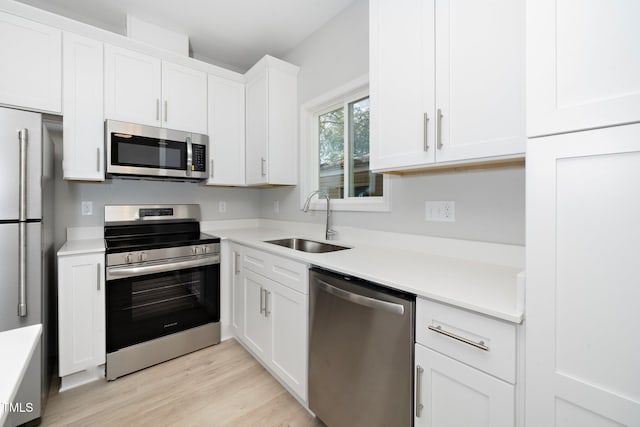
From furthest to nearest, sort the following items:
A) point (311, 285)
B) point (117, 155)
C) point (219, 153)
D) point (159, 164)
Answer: point (219, 153) < point (159, 164) < point (117, 155) < point (311, 285)

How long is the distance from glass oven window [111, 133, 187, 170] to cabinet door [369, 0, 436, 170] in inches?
65.8

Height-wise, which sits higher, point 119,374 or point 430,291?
point 430,291

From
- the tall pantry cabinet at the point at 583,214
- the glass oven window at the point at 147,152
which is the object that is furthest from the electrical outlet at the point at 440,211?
the glass oven window at the point at 147,152

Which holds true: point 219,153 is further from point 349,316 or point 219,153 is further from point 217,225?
point 349,316

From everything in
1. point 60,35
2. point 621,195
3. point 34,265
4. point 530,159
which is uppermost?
point 60,35

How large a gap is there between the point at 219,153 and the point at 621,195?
2.62 metres

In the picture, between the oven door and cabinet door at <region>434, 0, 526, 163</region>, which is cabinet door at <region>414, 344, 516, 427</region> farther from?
the oven door

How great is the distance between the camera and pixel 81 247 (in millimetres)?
1921

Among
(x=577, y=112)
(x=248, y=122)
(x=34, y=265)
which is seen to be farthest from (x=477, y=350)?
(x=248, y=122)

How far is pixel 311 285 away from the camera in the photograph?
153 centimetres

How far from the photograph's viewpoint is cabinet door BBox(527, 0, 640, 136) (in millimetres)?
674

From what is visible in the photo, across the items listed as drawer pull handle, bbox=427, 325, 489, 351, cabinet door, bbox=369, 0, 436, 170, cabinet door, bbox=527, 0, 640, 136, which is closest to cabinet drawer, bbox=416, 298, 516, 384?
drawer pull handle, bbox=427, 325, 489, 351

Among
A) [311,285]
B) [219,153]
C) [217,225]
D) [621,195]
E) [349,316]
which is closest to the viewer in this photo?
[621,195]

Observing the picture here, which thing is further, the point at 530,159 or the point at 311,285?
the point at 311,285
